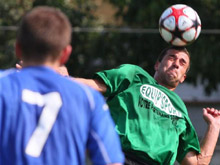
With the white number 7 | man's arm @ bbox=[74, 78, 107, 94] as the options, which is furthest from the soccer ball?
the white number 7

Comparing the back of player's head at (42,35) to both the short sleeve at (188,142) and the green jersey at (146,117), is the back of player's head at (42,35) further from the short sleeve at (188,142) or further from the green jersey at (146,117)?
the short sleeve at (188,142)

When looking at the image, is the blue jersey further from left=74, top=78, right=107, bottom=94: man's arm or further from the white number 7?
left=74, top=78, right=107, bottom=94: man's arm

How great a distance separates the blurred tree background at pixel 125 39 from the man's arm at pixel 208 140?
14424 mm

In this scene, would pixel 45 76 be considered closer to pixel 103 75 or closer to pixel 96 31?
pixel 103 75

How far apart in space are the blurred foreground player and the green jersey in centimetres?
183

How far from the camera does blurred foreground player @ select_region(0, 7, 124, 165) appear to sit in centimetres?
252

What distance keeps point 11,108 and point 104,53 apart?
59.0ft

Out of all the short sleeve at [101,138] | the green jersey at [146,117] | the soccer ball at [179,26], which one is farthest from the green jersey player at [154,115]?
the short sleeve at [101,138]

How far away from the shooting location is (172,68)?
494cm

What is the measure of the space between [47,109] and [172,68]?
2568 mm

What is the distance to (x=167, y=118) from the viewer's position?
15.1 feet

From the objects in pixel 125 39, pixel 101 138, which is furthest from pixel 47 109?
pixel 125 39

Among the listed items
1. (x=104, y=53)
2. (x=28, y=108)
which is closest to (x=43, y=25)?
(x=28, y=108)

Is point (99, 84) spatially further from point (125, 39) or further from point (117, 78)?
point (125, 39)
